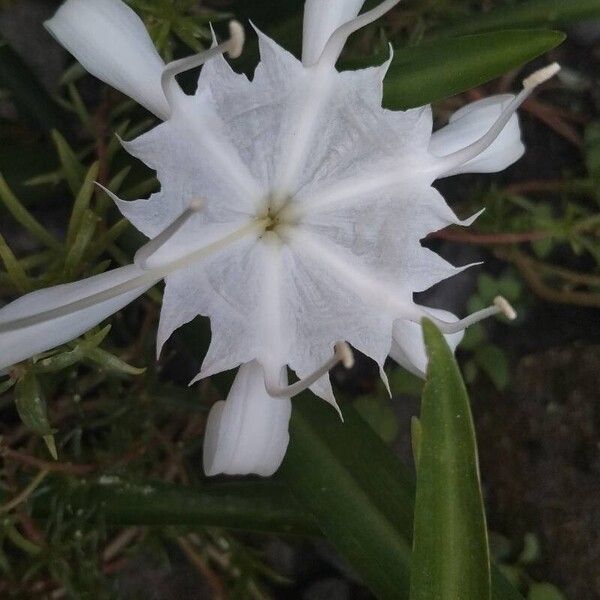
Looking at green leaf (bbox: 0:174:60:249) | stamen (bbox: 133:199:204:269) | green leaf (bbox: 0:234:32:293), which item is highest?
green leaf (bbox: 0:174:60:249)

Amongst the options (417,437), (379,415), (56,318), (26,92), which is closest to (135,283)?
(56,318)

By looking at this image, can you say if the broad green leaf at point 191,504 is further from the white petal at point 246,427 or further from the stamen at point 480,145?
the stamen at point 480,145

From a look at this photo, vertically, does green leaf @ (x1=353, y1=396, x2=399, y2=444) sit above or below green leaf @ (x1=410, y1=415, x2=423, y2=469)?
above

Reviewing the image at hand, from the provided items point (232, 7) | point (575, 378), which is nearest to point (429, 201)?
point (232, 7)

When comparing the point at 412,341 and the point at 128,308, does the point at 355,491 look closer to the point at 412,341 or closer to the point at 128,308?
the point at 412,341

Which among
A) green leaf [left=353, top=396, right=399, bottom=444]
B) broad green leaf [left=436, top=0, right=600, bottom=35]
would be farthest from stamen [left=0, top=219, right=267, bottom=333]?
green leaf [left=353, top=396, right=399, bottom=444]

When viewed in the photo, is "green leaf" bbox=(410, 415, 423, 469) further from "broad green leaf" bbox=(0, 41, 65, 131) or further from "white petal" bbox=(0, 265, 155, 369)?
"broad green leaf" bbox=(0, 41, 65, 131)
